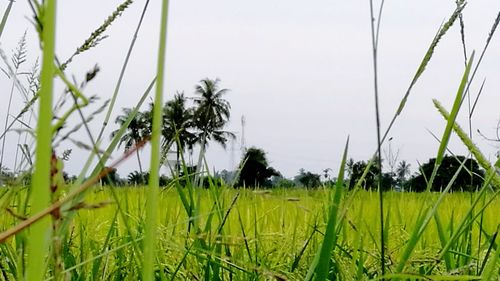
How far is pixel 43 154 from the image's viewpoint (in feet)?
0.79

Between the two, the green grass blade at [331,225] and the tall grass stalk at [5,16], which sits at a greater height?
the tall grass stalk at [5,16]

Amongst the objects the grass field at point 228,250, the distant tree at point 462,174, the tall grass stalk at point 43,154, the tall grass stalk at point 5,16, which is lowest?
the grass field at point 228,250

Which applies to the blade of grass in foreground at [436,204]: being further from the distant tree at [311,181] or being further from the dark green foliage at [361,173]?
the distant tree at [311,181]

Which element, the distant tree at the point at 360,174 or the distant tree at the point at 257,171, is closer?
the distant tree at the point at 360,174

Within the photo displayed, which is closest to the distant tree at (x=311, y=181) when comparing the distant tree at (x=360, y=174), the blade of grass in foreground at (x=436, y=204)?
the distant tree at (x=360, y=174)

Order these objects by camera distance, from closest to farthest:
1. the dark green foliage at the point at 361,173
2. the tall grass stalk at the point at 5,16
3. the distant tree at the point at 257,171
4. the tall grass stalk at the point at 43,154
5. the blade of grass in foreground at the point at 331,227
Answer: the tall grass stalk at the point at 43,154, the blade of grass in foreground at the point at 331,227, the tall grass stalk at the point at 5,16, the dark green foliage at the point at 361,173, the distant tree at the point at 257,171

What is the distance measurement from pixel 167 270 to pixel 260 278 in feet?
0.73

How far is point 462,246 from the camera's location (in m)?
1.51

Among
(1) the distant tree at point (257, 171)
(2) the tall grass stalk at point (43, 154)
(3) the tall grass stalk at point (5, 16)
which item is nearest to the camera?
(2) the tall grass stalk at point (43, 154)

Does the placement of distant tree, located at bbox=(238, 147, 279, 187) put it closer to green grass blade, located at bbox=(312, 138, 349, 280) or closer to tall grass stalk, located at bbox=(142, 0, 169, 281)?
green grass blade, located at bbox=(312, 138, 349, 280)

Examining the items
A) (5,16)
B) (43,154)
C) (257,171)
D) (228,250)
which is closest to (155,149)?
(43,154)

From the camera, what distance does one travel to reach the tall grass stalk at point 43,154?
0.24m

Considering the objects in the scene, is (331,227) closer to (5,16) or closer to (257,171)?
(5,16)

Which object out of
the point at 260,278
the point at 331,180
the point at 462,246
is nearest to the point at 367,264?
the point at 462,246
